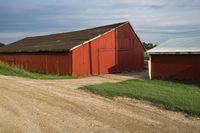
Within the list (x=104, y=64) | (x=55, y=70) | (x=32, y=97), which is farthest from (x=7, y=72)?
(x=32, y=97)

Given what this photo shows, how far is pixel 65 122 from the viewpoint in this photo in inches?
362

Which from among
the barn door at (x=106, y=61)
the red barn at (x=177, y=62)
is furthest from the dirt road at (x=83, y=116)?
Result: the barn door at (x=106, y=61)

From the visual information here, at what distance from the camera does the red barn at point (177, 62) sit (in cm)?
2041

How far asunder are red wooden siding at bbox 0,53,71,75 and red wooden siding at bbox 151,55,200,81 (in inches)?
284

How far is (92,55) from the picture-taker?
88.2 feet

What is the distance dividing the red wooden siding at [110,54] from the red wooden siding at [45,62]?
0.84 metres

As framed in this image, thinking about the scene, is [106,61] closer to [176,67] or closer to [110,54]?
[110,54]

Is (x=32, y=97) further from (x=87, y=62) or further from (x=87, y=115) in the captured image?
(x=87, y=62)

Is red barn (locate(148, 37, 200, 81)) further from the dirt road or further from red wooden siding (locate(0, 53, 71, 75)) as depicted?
the dirt road

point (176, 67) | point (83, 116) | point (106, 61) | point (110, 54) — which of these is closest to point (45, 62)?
point (106, 61)

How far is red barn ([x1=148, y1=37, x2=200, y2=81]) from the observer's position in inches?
803

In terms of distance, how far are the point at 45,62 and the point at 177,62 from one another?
40.3 feet

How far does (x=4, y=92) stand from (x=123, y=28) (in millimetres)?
17506

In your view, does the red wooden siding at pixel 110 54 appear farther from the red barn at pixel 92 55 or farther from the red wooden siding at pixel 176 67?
the red wooden siding at pixel 176 67
